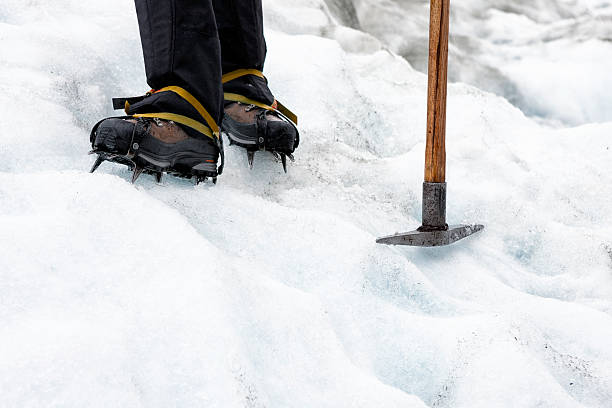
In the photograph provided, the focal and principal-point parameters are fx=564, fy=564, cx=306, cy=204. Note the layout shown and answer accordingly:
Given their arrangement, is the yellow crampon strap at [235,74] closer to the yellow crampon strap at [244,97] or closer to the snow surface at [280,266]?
the yellow crampon strap at [244,97]

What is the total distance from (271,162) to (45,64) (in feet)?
2.73

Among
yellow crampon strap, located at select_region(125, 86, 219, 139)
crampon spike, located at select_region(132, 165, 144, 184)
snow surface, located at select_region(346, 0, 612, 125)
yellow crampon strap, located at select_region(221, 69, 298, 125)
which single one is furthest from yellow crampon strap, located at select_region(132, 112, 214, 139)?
snow surface, located at select_region(346, 0, 612, 125)

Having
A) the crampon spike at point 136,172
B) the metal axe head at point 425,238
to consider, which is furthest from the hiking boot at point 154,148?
the metal axe head at point 425,238

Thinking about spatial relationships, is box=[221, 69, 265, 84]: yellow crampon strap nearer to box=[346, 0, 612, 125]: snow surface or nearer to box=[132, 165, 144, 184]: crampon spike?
box=[132, 165, 144, 184]: crampon spike

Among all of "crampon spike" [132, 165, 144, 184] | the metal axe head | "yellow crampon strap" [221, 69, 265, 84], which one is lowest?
the metal axe head

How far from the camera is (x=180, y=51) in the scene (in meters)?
1.54

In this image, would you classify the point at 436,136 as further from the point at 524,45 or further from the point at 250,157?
the point at 524,45

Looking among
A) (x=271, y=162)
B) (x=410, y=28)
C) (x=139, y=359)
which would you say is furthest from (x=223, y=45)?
(x=410, y=28)

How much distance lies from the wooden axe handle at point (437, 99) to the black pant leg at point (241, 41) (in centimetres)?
57

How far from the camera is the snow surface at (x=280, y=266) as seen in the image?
0.91 metres

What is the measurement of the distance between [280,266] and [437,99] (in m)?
0.68

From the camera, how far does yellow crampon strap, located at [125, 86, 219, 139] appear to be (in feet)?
5.04

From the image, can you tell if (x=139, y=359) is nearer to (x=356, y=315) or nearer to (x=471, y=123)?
(x=356, y=315)

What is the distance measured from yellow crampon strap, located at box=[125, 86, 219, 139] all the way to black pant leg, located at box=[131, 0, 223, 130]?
12 mm
